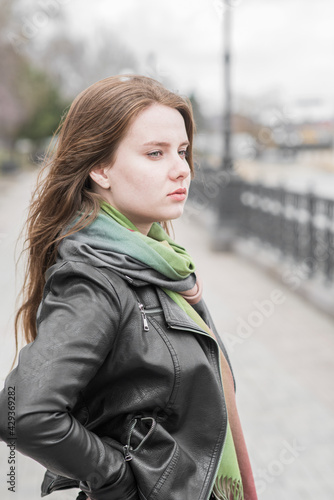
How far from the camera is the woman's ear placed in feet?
5.22

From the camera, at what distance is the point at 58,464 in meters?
1.32

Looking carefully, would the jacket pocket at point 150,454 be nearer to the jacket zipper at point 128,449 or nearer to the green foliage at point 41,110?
the jacket zipper at point 128,449

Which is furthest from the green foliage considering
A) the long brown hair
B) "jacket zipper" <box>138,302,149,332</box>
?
"jacket zipper" <box>138,302,149,332</box>

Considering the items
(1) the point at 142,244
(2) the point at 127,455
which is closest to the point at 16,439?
(2) the point at 127,455

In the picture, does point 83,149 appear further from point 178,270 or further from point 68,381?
point 68,381

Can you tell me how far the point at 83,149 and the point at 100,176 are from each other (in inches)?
3.1

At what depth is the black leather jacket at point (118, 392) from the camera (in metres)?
1.30

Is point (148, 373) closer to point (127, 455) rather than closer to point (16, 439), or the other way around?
point (127, 455)

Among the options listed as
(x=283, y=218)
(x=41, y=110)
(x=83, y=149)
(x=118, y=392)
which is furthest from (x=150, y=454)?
(x=41, y=110)

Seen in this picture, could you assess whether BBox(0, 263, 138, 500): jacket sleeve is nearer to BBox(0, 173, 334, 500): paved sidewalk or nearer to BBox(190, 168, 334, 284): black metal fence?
BBox(0, 173, 334, 500): paved sidewalk

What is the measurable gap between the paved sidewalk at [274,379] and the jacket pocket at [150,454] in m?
1.21

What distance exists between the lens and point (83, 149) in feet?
5.15

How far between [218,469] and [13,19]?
2535cm

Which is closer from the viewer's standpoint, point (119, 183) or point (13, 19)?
point (119, 183)
